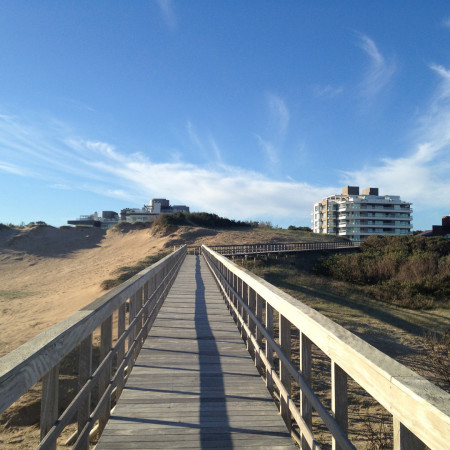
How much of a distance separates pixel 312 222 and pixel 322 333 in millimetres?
94308

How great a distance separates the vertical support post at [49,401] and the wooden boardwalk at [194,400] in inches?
37.8

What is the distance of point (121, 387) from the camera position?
3.89m

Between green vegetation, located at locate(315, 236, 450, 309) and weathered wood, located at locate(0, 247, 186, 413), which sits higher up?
weathered wood, located at locate(0, 247, 186, 413)

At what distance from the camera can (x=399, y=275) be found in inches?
974

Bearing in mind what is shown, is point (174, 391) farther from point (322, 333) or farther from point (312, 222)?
point (312, 222)

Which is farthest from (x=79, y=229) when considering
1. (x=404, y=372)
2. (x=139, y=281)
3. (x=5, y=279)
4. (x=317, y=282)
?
(x=404, y=372)

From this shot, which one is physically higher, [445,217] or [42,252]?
[445,217]

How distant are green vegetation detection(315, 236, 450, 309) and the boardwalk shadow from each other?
55.1 ft

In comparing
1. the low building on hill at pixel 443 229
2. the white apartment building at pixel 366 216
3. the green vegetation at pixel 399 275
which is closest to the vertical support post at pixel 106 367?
the green vegetation at pixel 399 275

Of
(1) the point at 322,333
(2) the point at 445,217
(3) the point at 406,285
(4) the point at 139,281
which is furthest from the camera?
(2) the point at 445,217

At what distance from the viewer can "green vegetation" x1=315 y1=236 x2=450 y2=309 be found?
20906 mm

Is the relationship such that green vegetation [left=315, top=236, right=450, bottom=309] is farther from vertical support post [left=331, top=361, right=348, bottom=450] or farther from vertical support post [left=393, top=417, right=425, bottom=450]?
vertical support post [left=393, top=417, right=425, bottom=450]

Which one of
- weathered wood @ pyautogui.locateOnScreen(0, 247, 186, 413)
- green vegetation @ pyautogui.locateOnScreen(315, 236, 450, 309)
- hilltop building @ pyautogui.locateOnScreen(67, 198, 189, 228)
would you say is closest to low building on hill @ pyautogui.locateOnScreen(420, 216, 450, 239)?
green vegetation @ pyautogui.locateOnScreen(315, 236, 450, 309)

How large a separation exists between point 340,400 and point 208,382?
2.33 metres
